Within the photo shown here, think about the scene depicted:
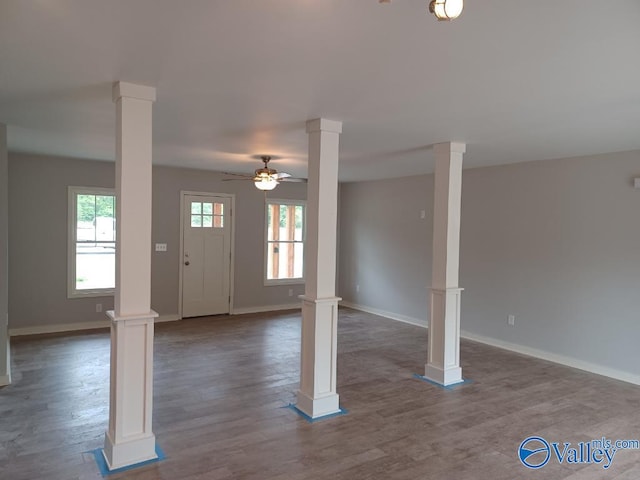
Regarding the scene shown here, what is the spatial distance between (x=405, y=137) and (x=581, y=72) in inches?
74.8

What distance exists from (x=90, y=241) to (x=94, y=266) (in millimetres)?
364

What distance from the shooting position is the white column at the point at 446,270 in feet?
14.3

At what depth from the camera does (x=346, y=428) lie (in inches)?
132

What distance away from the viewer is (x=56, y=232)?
19.9 feet

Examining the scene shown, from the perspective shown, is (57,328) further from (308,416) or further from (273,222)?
(308,416)

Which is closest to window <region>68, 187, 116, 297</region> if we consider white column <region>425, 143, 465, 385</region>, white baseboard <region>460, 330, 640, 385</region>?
white column <region>425, 143, 465, 385</region>

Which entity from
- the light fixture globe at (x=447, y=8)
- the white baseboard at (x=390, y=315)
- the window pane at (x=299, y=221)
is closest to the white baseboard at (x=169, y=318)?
the window pane at (x=299, y=221)

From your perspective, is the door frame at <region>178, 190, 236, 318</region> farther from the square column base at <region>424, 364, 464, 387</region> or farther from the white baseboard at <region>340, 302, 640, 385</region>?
the square column base at <region>424, 364, 464, 387</region>

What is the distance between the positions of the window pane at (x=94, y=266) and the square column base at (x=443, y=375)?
15.3ft

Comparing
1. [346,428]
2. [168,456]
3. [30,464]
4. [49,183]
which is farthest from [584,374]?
[49,183]

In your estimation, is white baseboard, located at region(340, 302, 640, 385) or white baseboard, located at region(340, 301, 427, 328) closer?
white baseboard, located at region(340, 302, 640, 385)

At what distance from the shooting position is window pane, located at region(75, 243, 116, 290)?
20.7 ft

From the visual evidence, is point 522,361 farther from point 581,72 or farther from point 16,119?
point 16,119

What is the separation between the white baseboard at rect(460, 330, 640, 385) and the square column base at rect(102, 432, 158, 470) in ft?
14.5
